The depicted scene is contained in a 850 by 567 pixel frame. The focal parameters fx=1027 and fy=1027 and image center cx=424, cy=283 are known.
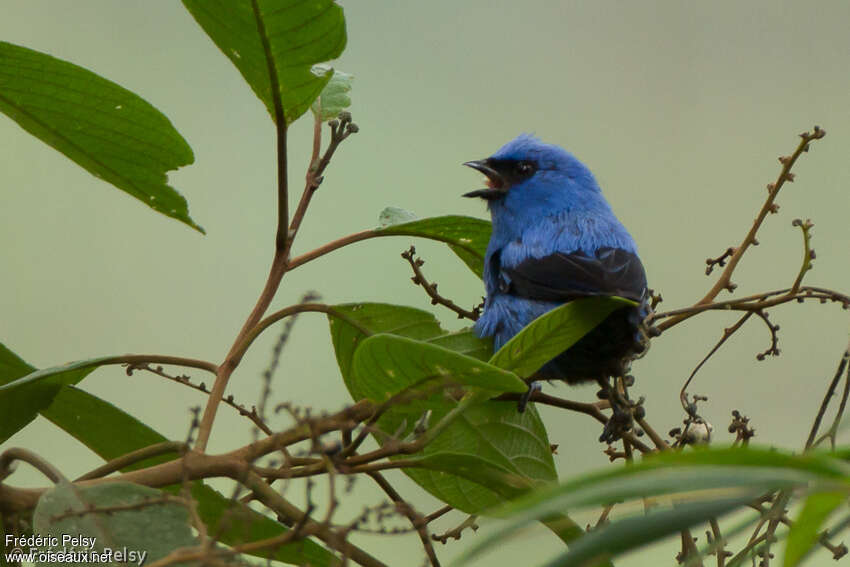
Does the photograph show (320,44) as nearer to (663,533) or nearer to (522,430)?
(522,430)

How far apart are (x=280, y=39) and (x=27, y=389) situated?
57 centimetres

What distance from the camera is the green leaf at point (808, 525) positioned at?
638 mm

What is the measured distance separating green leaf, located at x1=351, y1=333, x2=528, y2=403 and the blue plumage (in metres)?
0.62

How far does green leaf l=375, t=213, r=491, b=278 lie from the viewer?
1.60m

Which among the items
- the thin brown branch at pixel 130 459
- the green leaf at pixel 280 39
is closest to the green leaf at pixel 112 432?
the thin brown branch at pixel 130 459

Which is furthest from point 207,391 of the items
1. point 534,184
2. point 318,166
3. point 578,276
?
point 534,184

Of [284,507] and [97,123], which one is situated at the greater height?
[97,123]

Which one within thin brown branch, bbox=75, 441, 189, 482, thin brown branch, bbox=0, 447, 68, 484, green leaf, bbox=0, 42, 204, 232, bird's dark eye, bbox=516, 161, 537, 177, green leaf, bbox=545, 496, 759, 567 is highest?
bird's dark eye, bbox=516, 161, 537, 177

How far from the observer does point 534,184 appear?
2.65 meters

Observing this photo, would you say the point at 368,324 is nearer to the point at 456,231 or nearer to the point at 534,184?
the point at 456,231

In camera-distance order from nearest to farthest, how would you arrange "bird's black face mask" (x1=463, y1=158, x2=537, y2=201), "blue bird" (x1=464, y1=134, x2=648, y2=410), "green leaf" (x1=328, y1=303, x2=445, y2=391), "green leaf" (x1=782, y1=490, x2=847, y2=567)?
1. "green leaf" (x1=782, y1=490, x2=847, y2=567)
2. "green leaf" (x1=328, y1=303, x2=445, y2=391)
3. "blue bird" (x1=464, y1=134, x2=648, y2=410)
4. "bird's black face mask" (x1=463, y1=158, x2=537, y2=201)

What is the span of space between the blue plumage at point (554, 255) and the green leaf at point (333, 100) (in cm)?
49

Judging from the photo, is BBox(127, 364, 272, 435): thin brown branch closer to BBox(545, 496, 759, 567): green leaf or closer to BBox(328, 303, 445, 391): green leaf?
BBox(328, 303, 445, 391): green leaf

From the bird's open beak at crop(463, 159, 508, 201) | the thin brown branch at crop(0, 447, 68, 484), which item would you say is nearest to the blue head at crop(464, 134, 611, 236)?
the bird's open beak at crop(463, 159, 508, 201)
